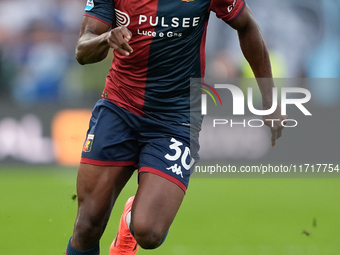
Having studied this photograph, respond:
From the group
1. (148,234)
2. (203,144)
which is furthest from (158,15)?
(203,144)

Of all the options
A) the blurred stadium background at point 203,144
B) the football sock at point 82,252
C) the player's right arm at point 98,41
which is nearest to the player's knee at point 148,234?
the football sock at point 82,252

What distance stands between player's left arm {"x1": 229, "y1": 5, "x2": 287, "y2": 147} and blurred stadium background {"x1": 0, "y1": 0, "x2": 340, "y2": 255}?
1288 mm

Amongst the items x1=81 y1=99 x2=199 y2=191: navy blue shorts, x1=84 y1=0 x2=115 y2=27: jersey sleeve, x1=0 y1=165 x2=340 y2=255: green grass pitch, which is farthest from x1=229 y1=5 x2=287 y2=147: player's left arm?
x1=0 y1=165 x2=340 y2=255: green grass pitch

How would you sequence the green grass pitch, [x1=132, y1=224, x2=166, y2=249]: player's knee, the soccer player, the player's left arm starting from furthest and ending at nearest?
the green grass pitch, the player's left arm, the soccer player, [x1=132, y1=224, x2=166, y2=249]: player's knee

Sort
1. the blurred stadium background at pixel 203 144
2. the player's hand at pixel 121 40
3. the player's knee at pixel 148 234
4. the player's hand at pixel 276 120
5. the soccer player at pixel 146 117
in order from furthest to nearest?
the blurred stadium background at pixel 203 144 → the player's hand at pixel 276 120 → the soccer player at pixel 146 117 → the player's knee at pixel 148 234 → the player's hand at pixel 121 40

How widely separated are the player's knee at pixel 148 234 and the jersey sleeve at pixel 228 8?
151 centimetres

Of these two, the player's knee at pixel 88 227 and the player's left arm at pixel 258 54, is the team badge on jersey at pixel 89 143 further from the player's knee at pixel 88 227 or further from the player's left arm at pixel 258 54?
the player's left arm at pixel 258 54

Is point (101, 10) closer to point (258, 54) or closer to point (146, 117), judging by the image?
point (146, 117)

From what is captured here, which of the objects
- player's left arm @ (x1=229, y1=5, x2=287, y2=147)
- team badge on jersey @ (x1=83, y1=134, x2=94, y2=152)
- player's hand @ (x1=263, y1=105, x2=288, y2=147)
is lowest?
team badge on jersey @ (x1=83, y1=134, x2=94, y2=152)

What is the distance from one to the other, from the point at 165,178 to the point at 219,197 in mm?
3327

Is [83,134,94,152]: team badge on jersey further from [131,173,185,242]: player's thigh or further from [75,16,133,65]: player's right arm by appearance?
[75,16,133,65]: player's right arm

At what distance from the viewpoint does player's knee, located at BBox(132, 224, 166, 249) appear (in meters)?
3.38

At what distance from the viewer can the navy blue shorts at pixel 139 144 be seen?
11.8ft

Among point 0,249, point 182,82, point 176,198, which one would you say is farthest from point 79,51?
point 0,249
